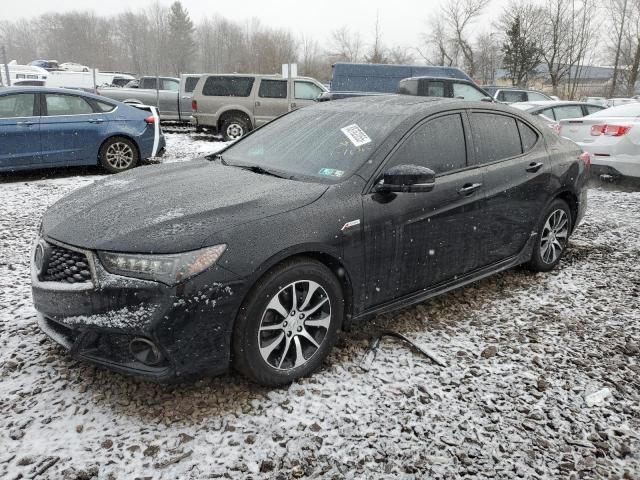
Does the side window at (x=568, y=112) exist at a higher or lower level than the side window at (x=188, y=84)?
lower

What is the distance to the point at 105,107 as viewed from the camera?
28.0ft

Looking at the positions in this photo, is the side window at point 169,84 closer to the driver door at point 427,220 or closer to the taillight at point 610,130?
the taillight at point 610,130

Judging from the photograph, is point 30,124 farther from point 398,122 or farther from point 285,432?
point 285,432

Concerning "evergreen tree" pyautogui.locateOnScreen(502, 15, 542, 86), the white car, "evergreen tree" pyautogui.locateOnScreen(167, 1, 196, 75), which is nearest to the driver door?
the white car

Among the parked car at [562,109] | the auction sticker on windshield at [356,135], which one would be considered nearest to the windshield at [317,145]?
the auction sticker on windshield at [356,135]

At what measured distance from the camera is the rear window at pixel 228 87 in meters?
13.9

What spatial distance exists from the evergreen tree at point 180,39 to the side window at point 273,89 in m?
68.3

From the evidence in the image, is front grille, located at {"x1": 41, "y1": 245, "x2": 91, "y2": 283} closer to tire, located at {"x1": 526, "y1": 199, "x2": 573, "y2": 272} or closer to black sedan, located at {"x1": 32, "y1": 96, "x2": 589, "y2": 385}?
black sedan, located at {"x1": 32, "y1": 96, "x2": 589, "y2": 385}

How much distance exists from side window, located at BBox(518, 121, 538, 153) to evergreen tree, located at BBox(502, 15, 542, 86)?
42.0 metres

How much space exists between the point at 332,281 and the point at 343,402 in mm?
649

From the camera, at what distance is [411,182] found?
2.93 meters

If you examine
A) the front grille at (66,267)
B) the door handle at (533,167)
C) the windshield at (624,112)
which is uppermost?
the windshield at (624,112)

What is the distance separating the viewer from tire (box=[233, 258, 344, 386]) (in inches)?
100

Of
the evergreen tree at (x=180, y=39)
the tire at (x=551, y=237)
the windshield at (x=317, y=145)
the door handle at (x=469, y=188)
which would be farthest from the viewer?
the evergreen tree at (x=180, y=39)
